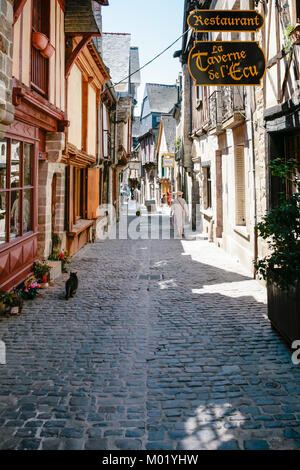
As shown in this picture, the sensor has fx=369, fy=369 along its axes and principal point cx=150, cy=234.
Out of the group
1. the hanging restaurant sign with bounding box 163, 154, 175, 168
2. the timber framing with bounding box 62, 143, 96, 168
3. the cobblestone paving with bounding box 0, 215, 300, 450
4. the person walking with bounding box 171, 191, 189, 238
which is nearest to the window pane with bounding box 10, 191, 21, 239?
the cobblestone paving with bounding box 0, 215, 300, 450

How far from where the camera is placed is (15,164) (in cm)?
635


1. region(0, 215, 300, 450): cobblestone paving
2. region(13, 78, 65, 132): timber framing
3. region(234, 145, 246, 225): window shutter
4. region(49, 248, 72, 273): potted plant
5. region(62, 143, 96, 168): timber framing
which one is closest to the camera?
region(0, 215, 300, 450): cobblestone paving

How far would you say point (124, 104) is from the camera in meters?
19.6

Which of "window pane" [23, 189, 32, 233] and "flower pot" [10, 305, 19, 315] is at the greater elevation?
"window pane" [23, 189, 32, 233]

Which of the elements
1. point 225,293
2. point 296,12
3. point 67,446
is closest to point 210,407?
point 67,446

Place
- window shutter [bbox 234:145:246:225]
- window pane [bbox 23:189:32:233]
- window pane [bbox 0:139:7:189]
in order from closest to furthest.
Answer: window pane [bbox 0:139:7:189]
window pane [bbox 23:189:32:233]
window shutter [bbox 234:145:246:225]

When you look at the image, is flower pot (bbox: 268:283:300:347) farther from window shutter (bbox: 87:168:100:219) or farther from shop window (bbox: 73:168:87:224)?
shop window (bbox: 73:168:87:224)

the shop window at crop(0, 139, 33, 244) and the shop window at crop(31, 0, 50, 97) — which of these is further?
the shop window at crop(31, 0, 50, 97)

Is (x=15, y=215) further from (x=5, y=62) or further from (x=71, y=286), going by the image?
(x=5, y=62)

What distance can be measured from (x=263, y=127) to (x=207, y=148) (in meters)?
7.09

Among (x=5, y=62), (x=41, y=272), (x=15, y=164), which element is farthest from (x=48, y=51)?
(x=41, y=272)

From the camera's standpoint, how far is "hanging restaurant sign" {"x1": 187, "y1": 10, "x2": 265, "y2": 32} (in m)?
5.90

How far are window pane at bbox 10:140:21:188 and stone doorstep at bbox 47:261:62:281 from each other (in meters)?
1.97
